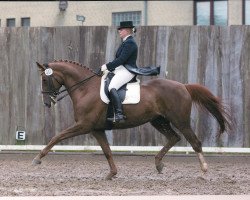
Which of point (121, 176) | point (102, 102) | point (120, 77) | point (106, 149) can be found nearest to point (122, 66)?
point (120, 77)

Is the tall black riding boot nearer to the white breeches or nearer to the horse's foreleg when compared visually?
the white breeches

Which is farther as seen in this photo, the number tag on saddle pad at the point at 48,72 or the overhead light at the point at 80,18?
the overhead light at the point at 80,18

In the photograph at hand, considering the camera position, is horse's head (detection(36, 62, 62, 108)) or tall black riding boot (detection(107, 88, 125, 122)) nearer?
tall black riding boot (detection(107, 88, 125, 122))

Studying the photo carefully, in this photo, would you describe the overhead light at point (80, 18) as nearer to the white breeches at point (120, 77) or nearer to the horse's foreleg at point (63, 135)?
the white breeches at point (120, 77)

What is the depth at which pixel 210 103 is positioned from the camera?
39.5 ft

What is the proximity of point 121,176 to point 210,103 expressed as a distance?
206 cm

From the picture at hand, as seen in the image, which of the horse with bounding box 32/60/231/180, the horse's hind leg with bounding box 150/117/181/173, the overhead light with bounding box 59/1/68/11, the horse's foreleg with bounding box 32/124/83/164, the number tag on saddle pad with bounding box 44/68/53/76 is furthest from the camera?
the overhead light with bounding box 59/1/68/11

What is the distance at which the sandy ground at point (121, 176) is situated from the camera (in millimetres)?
9195

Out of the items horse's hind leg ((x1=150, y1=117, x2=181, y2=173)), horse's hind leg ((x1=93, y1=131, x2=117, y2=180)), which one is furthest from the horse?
horse's hind leg ((x1=150, y1=117, x2=181, y2=173))

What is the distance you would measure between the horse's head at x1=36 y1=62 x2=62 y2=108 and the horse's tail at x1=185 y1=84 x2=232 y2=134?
2214 mm

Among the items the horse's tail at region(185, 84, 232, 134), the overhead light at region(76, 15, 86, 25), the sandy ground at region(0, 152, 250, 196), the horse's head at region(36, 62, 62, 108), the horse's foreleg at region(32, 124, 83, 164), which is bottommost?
the sandy ground at region(0, 152, 250, 196)

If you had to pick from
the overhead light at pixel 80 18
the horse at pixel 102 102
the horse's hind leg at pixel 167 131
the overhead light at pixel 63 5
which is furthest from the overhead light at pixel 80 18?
the horse at pixel 102 102

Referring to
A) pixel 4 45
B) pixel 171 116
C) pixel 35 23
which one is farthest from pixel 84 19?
pixel 171 116

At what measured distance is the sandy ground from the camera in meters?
9.20
